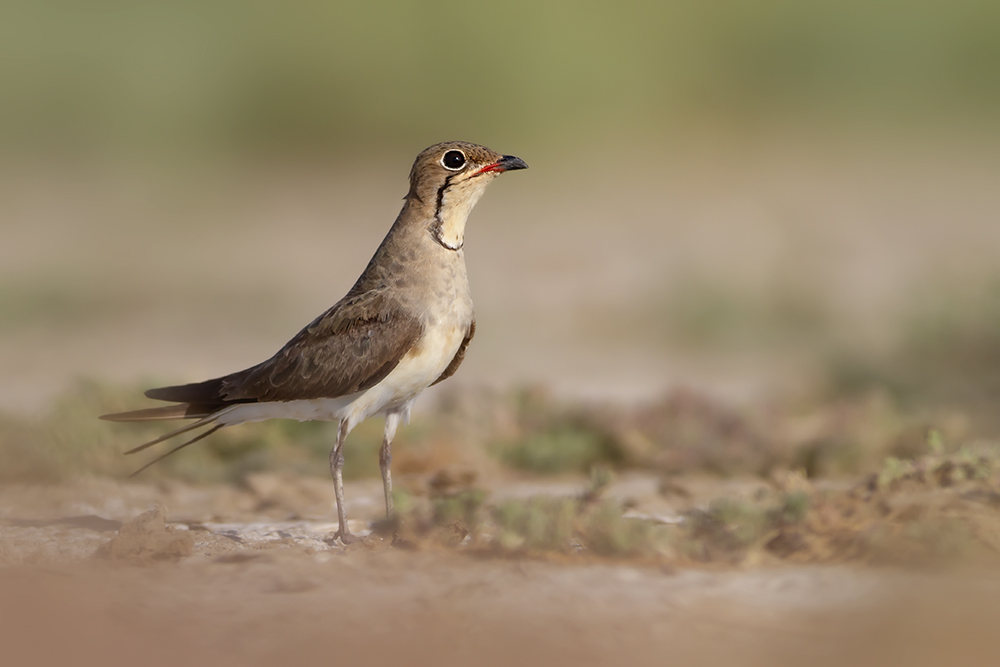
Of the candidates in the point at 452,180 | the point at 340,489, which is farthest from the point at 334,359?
the point at 452,180

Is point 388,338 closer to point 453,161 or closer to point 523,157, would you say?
point 453,161

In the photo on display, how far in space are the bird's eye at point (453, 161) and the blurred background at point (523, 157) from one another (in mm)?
5140

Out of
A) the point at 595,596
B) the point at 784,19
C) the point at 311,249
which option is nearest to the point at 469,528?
the point at 595,596

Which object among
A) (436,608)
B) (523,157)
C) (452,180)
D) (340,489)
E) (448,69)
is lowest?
(436,608)

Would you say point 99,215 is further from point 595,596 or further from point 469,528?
point 595,596

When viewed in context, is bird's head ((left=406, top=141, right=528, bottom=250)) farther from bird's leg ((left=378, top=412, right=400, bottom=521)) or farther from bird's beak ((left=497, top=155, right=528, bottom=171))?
bird's leg ((left=378, top=412, right=400, bottom=521))

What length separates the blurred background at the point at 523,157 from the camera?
37.0 ft

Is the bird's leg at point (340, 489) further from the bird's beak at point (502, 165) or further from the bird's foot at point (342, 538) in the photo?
the bird's beak at point (502, 165)

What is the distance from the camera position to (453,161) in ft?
16.8

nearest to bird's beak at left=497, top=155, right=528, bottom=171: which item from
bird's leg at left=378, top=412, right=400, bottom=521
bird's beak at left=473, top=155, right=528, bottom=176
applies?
bird's beak at left=473, top=155, right=528, bottom=176

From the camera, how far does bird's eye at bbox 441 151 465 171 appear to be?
201 inches

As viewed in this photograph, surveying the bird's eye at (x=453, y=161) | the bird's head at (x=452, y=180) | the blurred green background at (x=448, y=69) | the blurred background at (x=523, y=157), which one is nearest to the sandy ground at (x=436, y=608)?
the bird's head at (x=452, y=180)

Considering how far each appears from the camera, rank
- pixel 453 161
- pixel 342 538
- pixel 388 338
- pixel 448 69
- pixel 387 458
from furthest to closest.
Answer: pixel 448 69 → pixel 387 458 → pixel 453 161 → pixel 388 338 → pixel 342 538

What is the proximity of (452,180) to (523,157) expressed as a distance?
10521 millimetres
